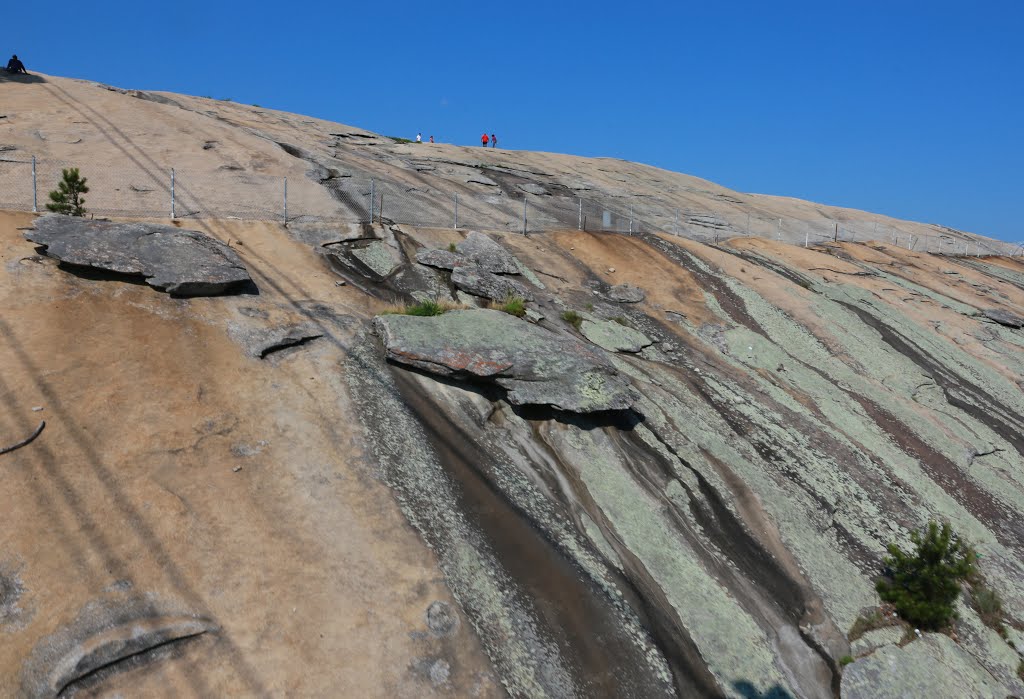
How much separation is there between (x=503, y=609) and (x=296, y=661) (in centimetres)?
244

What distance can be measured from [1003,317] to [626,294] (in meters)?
15.9

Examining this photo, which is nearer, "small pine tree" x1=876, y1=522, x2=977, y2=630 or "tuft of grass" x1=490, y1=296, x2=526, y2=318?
"small pine tree" x1=876, y1=522, x2=977, y2=630

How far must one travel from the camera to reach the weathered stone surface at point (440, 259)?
16.3m

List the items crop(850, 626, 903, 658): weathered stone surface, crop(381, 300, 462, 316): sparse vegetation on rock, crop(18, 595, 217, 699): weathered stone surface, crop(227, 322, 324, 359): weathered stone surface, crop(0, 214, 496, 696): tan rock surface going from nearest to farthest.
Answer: crop(18, 595, 217, 699): weathered stone surface
crop(0, 214, 496, 696): tan rock surface
crop(850, 626, 903, 658): weathered stone surface
crop(227, 322, 324, 359): weathered stone surface
crop(381, 300, 462, 316): sparse vegetation on rock

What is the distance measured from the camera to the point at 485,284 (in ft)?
52.4

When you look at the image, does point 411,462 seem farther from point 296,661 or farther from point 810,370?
point 810,370

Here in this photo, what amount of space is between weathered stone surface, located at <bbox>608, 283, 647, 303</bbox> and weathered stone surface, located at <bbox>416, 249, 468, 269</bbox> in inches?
181

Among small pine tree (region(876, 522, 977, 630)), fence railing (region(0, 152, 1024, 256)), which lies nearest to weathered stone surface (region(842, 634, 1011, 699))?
small pine tree (region(876, 522, 977, 630))

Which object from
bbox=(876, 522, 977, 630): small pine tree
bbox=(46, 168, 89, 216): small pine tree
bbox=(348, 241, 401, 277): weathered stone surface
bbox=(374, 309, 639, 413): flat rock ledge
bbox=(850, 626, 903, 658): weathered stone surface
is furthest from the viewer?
bbox=(348, 241, 401, 277): weathered stone surface

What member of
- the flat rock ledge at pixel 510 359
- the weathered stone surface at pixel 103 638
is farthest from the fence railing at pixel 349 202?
the weathered stone surface at pixel 103 638

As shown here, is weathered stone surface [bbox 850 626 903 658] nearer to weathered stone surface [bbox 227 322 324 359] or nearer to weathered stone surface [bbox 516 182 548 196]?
weathered stone surface [bbox 227 322 324 359]

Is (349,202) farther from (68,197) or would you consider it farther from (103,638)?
(103,638)

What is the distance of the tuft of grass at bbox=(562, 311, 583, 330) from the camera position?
1609 cm

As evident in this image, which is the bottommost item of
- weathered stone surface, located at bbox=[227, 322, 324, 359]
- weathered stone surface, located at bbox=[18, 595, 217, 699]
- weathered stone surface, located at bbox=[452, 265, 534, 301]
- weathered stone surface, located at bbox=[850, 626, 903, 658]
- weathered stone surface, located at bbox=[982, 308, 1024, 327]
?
weathered stone surface, located at bbox=[850, 626, 903, 658]
